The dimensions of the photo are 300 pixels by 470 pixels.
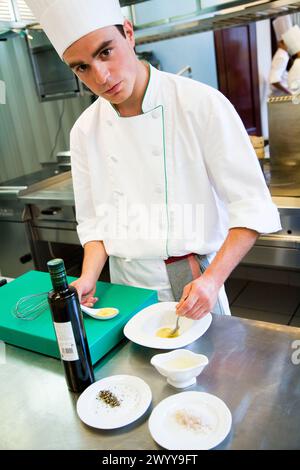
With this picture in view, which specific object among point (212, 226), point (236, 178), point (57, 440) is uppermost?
point (236, 178)

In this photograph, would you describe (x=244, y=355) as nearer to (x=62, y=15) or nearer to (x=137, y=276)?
(x=137, y=276)

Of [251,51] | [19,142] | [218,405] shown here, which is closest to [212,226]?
[218,405]

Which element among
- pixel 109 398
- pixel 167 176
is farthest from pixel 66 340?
pixel 167 176

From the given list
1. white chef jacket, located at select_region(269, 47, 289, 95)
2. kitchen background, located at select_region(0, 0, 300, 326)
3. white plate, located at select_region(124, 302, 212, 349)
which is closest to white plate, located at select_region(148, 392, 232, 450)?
white plate, located at select_region(124, 302, 212, 349)

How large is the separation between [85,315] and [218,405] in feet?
1.41

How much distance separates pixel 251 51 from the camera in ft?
14.1

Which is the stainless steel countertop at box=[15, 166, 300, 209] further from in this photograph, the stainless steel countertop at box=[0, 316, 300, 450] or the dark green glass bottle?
the dark green glass bottle

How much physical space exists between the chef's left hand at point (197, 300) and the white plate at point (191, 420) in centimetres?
20

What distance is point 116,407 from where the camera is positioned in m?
0.80

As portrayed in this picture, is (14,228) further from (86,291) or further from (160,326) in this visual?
(160,326)

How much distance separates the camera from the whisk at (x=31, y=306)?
1087 millimetres

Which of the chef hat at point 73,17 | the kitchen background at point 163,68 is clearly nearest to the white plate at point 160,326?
the chef hat at point 73,17

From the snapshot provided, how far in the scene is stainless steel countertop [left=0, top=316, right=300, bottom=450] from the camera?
0.72m

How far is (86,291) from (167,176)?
387 millimetres
